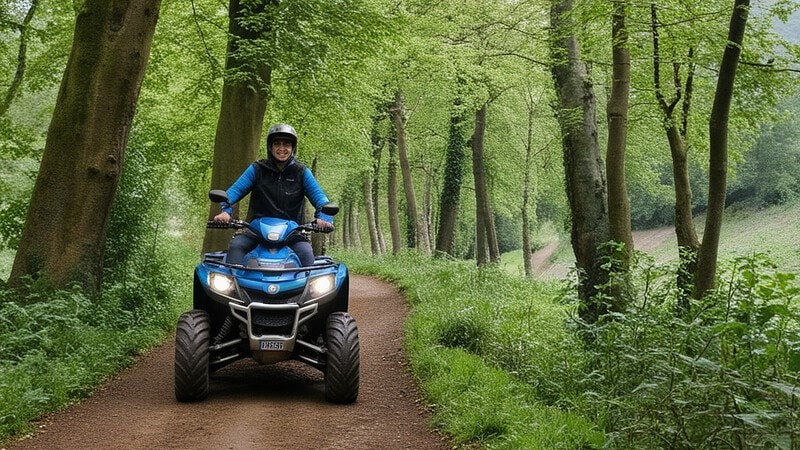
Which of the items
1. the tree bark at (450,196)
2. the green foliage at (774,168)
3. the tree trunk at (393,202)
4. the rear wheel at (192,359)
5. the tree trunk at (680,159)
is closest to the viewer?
the rear wheel at (192,359)

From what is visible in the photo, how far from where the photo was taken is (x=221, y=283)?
21.8 ft

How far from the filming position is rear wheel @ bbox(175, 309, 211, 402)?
6.40 m

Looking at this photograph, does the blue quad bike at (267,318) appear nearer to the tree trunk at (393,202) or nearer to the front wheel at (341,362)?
the front wheel at (341,362)

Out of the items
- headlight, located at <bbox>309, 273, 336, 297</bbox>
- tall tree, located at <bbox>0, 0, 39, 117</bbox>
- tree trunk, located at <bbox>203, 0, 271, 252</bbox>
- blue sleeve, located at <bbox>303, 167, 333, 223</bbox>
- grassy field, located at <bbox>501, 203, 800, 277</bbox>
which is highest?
tall tree, located at <bbox>0, 0, 39, 117</bbox>

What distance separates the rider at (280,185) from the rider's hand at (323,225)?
76 millimetres

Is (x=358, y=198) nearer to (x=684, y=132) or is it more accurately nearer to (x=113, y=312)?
A: (x=684, y=132)

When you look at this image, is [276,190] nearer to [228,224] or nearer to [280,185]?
[280,185]

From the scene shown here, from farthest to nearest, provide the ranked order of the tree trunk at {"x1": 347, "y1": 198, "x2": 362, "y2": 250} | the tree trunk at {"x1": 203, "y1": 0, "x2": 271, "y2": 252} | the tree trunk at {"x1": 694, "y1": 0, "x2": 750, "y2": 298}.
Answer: the tree trunk at {"x1": 347, "y1": 198, "x2": 362, "y2": 250}
the tree trunk at {"x1": 203, "y1": 0, "x2": 271, "y2": 252}
the tree trunk at {"x1": 694, "y1": 0, "x2": 750, "y2": 298}

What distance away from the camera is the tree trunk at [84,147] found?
8.76 metres

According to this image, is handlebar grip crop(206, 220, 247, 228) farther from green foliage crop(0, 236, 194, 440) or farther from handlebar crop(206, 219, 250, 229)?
green foliage crop(0, 236, 194, 440)

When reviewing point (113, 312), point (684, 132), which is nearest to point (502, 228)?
point (684, 132)

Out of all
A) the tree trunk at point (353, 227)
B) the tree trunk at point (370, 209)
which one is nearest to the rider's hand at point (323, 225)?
the tree trunk at point (370, 209)

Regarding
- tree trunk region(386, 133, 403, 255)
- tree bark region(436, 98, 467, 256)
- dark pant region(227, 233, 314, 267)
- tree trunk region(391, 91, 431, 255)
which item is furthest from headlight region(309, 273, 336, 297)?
tree trunk region(386, 133, 403, 255)

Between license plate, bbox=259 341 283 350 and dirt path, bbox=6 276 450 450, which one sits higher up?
license plate, bbox=259 341 283 350
